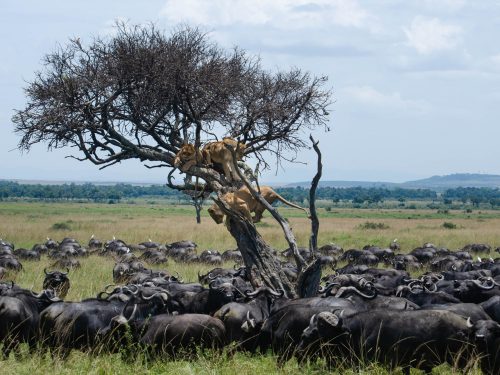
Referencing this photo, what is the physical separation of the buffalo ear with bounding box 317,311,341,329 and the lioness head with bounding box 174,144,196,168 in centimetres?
582

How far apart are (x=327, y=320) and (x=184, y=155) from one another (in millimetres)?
6000

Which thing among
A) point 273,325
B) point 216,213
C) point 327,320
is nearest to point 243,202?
point 216,213

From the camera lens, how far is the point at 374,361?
990 centimetres

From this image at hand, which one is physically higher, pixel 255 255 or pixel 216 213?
pixel 216 213

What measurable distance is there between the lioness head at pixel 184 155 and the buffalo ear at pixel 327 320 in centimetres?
582

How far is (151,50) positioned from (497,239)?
2450 centimetres

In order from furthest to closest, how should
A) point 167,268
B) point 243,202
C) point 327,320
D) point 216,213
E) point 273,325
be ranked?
point 167,268 → point 216,213 → point 243,202 → point 273,325 → point 327,320

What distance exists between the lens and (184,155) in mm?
15141

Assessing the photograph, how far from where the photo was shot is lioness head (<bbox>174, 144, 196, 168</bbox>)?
15.1 m

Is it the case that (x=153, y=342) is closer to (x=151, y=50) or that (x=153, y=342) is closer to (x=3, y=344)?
(x=3, y=344)

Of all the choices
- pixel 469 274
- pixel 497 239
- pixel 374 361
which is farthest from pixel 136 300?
pixel 497 239

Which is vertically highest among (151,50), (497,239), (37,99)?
(151,50)

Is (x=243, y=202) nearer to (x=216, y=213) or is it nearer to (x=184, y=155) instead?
(x=216, y=213)

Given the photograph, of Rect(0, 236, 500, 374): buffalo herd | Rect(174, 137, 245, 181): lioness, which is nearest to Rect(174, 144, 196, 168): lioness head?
Rect(174, 137, 245, 181): lioness
